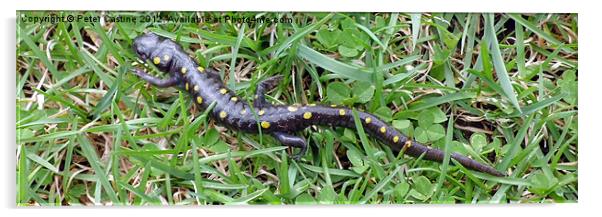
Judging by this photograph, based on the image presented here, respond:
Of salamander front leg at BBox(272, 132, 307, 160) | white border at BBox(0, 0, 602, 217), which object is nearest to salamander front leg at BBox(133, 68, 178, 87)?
white border at BBox(0, 0, 602, 217)

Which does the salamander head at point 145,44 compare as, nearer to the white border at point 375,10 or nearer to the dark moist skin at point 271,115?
the dark moist skin at point 271,115

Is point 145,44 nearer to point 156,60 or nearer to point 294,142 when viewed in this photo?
point 156,60

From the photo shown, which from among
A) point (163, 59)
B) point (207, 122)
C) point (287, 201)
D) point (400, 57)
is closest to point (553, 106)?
point (400, 57)

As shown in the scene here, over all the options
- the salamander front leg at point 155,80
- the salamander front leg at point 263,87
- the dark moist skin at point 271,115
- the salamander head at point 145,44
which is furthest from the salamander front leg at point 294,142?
the salamander head at point 145,44

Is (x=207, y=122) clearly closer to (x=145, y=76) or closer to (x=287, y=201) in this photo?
(x=145, y=76)

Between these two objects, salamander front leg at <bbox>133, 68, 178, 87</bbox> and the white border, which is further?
salamander front leg at <bbox>133, 68, 178, 87</bbox>

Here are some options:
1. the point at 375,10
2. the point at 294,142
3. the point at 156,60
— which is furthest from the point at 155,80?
the point at 375,10

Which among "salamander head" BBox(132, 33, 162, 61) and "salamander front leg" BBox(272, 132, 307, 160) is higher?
"salamander head" BBox(132, 33, 162, 61)

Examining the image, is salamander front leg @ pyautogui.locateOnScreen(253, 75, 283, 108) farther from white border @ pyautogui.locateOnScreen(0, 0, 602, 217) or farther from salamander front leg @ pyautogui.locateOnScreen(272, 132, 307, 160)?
white border @ pyautogui.locateOnScreen(0, 0, 602, 217)
